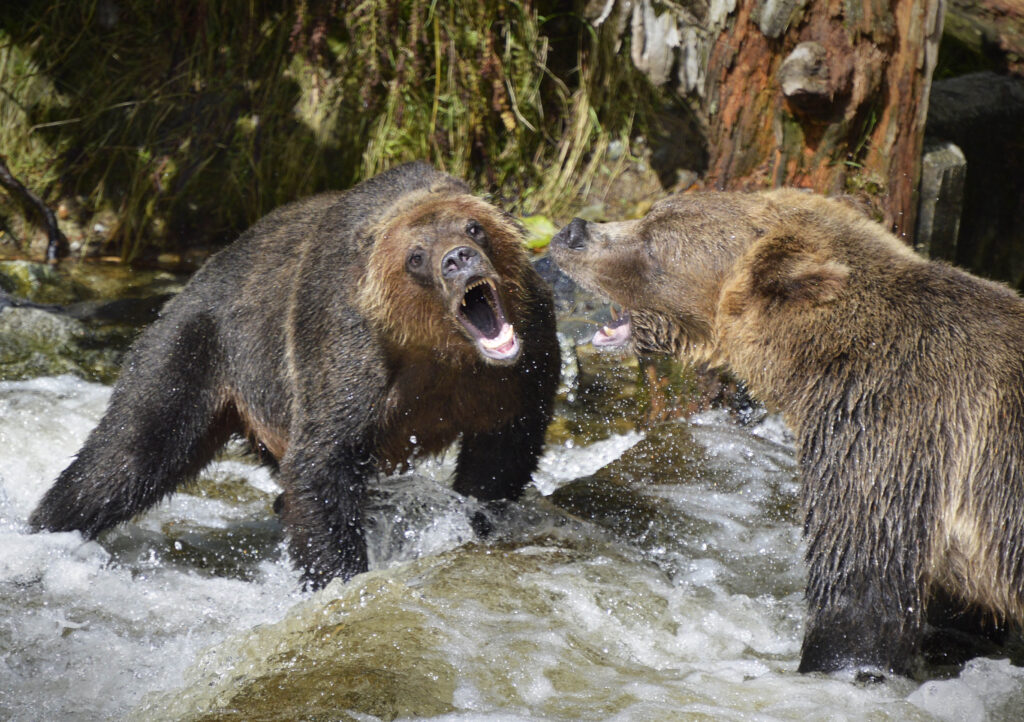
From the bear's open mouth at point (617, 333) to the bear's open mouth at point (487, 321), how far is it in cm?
39

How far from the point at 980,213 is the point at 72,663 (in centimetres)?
756

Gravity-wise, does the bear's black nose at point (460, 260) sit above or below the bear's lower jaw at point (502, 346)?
above

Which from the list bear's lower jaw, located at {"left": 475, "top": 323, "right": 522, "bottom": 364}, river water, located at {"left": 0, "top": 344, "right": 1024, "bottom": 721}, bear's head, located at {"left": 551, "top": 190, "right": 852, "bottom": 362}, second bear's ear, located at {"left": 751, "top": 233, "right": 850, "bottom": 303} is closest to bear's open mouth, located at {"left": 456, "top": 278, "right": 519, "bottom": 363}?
bear's lower jaw, located at {"left": 475, "top": 323, "right": 522, "bottom": 364}

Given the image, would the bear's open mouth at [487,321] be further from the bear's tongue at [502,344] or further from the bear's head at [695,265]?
the bear's head at [695,265]

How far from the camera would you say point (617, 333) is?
5.11 metres

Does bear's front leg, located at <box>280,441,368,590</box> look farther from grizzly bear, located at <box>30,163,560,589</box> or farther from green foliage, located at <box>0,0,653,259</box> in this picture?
green foliage, located at <box>0,0,653,259</box>

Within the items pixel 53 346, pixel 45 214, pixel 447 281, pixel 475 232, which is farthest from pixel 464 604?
pixel 45 214

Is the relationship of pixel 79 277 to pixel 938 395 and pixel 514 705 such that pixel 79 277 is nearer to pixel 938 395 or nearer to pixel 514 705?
pixel 514 705

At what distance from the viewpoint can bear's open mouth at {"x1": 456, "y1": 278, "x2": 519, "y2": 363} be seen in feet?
16.8

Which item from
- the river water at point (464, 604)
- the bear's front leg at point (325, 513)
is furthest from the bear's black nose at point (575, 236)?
the river water at point (464, 604)

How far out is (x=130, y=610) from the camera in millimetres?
5512

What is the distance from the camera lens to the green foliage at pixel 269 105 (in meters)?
10.2

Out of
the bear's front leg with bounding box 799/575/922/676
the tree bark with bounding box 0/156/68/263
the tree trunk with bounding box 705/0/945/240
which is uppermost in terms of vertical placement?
the tree trunk with bounding box 705/0/945/240

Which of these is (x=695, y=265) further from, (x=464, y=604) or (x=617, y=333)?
(x=464, y=604)
